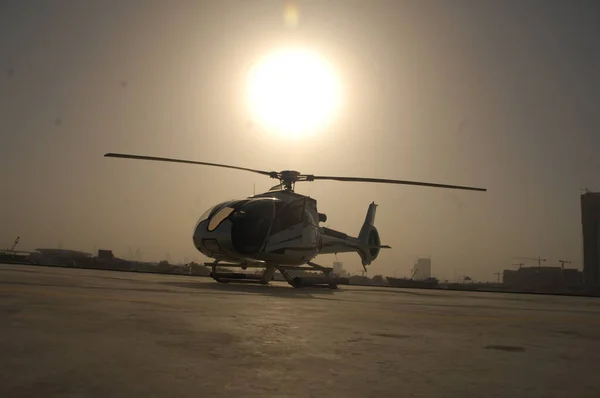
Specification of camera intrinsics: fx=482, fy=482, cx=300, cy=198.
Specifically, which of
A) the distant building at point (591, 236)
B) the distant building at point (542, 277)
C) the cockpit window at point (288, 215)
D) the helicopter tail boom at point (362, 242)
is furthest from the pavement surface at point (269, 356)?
the distant building at point (542, 277)

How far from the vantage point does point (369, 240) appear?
3069 centimetres

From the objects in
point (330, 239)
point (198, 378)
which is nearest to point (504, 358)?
point (198, 378)

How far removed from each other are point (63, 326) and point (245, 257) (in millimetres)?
13321

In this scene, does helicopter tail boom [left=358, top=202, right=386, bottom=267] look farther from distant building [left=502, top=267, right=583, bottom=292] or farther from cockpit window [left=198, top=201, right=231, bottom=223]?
distant building [left=502, top=267, right=583, bottom=292]

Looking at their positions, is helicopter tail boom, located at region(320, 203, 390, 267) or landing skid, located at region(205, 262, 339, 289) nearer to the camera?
landing skid, located at region(205, 262, 339, 289)

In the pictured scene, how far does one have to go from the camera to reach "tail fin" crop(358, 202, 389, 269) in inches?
1128

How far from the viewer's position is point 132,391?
9.39 feet

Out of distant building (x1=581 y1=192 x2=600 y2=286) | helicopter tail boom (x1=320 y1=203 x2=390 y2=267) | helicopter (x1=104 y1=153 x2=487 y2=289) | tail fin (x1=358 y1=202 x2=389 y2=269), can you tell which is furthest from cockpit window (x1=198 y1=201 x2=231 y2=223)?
distant building (x1=581 y1=192 x2=600 y2=286)

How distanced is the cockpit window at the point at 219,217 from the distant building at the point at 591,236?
113 m

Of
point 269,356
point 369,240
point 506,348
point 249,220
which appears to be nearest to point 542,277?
point 369,240

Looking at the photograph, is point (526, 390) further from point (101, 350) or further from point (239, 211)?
point (239, 211)

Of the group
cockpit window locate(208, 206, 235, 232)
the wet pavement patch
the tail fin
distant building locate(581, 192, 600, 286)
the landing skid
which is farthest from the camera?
distant building locate(581, 192, 600, 286)

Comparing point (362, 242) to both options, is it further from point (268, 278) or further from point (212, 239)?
point (212, 239)

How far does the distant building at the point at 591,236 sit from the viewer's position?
108 meters
